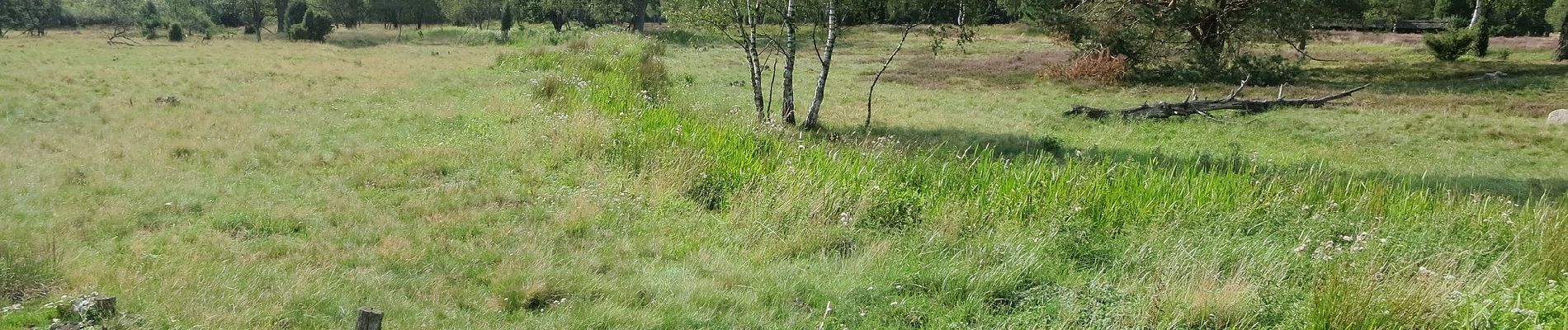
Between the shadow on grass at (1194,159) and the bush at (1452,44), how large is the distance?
2118 centimetres

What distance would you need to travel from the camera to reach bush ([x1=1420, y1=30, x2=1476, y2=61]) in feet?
94.1

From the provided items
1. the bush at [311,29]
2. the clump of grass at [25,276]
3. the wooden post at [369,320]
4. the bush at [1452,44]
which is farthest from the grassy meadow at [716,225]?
the bush at [311,29]

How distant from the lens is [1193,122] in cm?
1620

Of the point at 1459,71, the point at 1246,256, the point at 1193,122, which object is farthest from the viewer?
the point at 1459,71

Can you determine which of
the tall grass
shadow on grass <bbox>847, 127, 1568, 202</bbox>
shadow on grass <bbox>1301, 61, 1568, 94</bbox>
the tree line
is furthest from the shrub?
the tall grass

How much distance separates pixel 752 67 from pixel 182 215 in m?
8.82

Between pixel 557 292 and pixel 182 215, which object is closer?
pixel 557 292

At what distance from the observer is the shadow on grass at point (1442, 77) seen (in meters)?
20.7

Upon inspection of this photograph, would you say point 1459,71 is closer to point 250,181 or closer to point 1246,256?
point 1246,256

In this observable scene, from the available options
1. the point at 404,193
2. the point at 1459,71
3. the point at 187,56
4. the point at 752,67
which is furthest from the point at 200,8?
the point at 1459,71

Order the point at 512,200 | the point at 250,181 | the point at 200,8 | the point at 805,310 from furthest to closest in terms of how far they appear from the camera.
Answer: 1. the point at 200,8
2. the point at 250,181
3. the point at 512,200
4. the point at 805,310

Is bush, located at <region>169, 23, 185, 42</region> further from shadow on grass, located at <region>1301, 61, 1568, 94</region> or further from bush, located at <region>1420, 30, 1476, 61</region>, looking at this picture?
bush, located at <region>1420, 30, 1476, 61</region>

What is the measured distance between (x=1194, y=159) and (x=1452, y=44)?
23.5m

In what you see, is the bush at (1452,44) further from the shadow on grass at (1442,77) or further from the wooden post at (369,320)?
the wooden post at (369,320)
